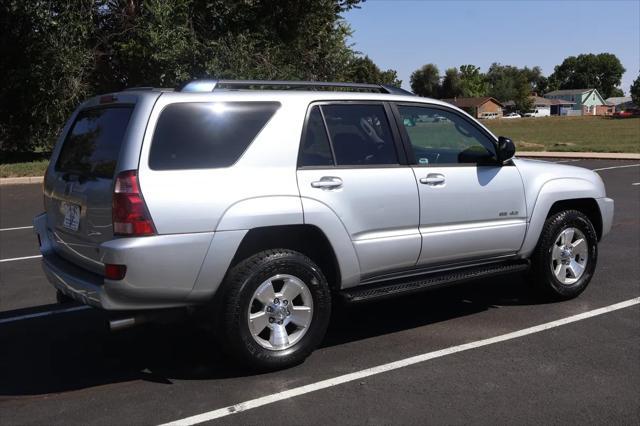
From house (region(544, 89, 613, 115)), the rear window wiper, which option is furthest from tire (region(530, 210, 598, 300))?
house (region(544, 89, 613, 115))

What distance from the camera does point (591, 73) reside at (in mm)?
187625

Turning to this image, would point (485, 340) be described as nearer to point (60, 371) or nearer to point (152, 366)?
point (152, 366)

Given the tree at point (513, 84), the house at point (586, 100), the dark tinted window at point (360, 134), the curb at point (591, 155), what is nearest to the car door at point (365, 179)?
the dark tinted window at point (360, 134)

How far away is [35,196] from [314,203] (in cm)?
1297

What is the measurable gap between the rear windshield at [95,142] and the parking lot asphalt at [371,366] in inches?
45.6

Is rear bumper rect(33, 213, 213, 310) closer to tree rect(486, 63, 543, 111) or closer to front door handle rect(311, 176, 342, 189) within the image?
front door handle rect(311, 176, 342, 189)

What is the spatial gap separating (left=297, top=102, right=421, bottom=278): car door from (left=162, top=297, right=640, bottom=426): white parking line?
662mm

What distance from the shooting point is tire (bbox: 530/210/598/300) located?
5.65 m

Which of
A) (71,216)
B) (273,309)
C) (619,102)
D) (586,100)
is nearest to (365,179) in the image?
(273,309)

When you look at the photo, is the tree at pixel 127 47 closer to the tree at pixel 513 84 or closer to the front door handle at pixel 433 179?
the front door handle at pixel 433 179

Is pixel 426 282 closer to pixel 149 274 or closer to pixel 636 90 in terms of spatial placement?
pixel 149 274

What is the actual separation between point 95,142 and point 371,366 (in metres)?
2.40

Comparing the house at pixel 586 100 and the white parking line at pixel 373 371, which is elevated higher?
the house at pixel 586 100

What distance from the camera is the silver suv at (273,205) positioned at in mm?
3914
